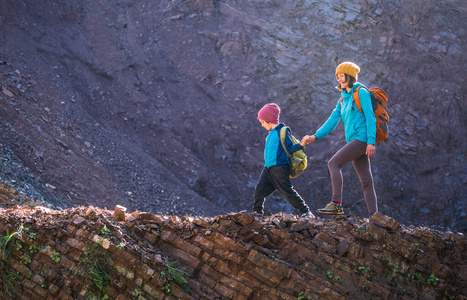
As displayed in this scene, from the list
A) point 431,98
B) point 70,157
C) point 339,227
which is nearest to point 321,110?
point 431,98

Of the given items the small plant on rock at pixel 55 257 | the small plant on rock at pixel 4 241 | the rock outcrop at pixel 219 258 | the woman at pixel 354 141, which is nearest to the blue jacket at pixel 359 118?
the woman at pixel 354 141

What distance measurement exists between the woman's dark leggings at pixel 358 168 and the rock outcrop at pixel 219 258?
A: 75 cm

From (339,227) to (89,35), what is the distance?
11333mm

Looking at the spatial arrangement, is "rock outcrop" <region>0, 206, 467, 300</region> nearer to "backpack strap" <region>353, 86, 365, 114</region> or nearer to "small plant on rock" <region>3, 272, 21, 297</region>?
"small plant on rock" <region>3, 272, 21, 297</region>

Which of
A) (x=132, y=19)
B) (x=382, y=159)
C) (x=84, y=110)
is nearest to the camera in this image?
(x=84, y=110)

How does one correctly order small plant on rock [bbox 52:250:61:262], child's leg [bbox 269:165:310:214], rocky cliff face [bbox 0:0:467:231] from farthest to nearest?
rocky cliff face [bbox 0:0:467:231]
child's leg [bbox 269:165:310:214]
small plant on rock [bbox 52:250:61:262]

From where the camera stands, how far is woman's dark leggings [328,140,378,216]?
18.4 feet

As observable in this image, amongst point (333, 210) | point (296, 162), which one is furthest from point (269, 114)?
point (333, 210)

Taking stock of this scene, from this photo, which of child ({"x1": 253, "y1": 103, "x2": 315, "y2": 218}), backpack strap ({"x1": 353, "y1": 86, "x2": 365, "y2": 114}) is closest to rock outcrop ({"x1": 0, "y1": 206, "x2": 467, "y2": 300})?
child ({"x1": 253, "y1": 103, "x2": 315, "y2": 218})

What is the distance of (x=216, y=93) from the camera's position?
14328mm

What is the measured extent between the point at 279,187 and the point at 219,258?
1649 mm

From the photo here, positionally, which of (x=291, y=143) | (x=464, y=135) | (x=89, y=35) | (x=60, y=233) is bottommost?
(x=60, y=233)

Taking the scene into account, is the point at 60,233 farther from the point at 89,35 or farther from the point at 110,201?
the point at 89,35

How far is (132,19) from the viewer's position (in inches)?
599
